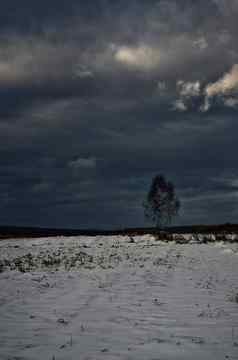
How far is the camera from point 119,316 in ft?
31.1

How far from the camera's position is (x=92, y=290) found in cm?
1352

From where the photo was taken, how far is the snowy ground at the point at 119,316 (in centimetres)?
686

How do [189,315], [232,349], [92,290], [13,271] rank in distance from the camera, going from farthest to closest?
1. [13,271]
2. [92,290]
3. [189,315]
4. [232,349]

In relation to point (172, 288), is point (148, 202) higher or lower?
higher

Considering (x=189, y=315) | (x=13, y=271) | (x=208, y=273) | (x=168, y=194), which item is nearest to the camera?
(x=189, y=315)

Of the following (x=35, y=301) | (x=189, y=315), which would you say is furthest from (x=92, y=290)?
(x=189, y=315)

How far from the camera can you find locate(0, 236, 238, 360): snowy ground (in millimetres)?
6855

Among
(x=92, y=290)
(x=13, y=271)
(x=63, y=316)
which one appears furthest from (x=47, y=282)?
(x=63, y=316)

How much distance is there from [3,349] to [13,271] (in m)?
12.8

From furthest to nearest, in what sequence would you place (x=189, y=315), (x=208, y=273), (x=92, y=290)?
(x=208, y=273)
(x=92, y=290)
(x=189, y=315)

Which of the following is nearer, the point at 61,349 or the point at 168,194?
the point at 61,349

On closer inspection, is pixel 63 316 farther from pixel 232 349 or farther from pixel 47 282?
pixel 47 282

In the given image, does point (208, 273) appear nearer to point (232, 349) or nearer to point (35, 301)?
point (35, 301)

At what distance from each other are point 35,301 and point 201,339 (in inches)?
247
